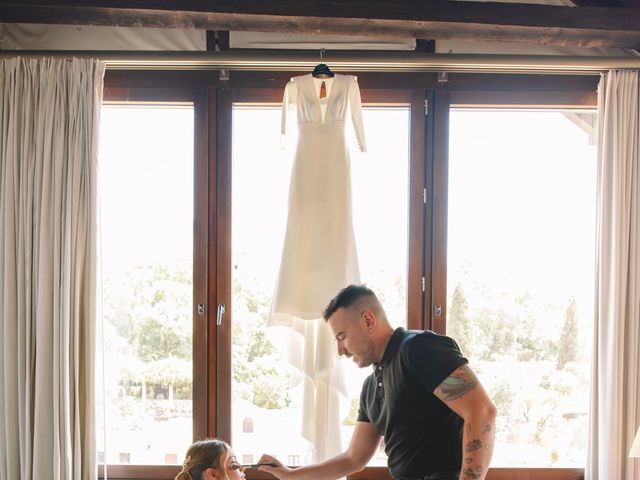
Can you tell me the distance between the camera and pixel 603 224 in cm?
266

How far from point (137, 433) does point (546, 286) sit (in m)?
2.10

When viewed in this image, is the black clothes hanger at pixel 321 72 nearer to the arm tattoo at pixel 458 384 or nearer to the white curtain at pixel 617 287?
the white curtain at pixel 617 287

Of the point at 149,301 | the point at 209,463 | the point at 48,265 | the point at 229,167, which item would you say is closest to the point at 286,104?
the point at 229,167

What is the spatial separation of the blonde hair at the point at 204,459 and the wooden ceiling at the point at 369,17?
1698mm

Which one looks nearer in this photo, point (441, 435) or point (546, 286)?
point (441, 435)

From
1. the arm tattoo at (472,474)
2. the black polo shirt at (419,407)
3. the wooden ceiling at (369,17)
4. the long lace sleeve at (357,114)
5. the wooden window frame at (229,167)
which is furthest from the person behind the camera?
the wooden window frame at (229,167)

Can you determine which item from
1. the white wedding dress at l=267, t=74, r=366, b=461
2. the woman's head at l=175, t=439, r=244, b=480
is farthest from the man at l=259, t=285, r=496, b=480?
the white wedding dress at l=267, t=74, r=366, b=461

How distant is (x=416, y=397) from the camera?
1.84 m

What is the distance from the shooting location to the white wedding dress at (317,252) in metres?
2.49

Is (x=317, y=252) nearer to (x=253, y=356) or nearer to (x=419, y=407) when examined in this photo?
(x=253, y=356)

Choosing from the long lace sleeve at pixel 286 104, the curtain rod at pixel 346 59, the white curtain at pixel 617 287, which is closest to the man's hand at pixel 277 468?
the long lace sleeve at pixel 286 104

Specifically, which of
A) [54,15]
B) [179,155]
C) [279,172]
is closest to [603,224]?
[279,172]

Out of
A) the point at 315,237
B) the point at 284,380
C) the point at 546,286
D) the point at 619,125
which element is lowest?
A: the point at 284,380

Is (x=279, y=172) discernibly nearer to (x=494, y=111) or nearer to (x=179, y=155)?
(x=179, y=155)
